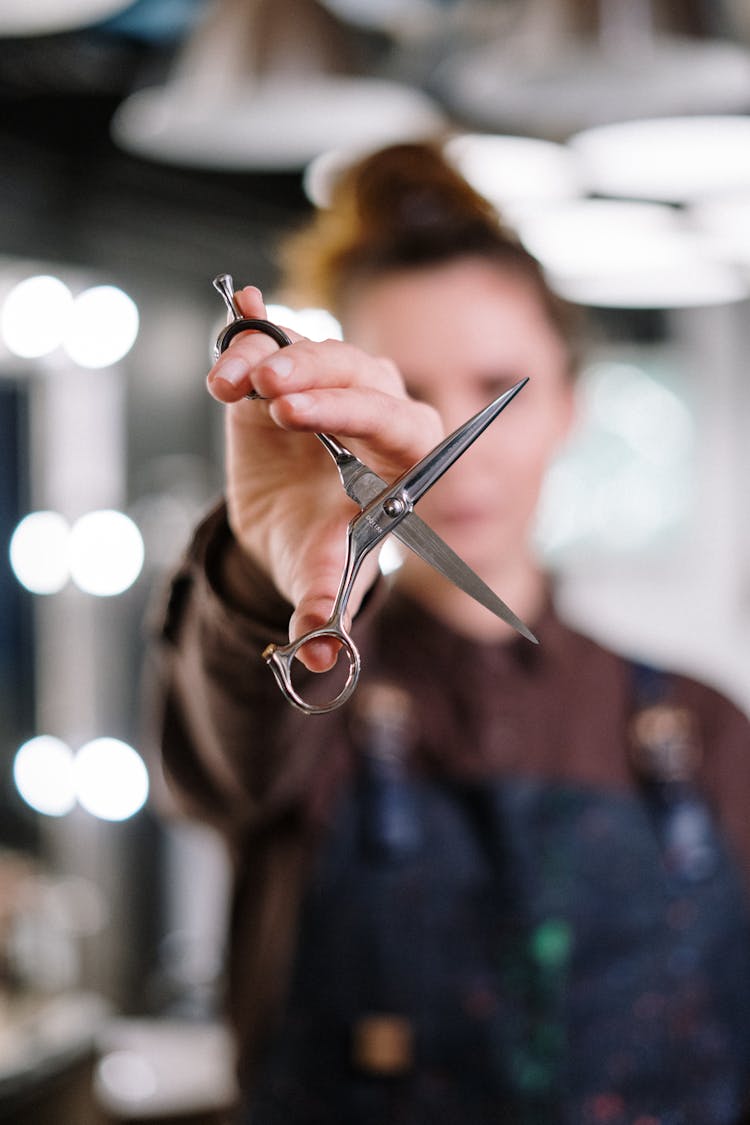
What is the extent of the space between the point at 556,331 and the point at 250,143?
0.50 metres

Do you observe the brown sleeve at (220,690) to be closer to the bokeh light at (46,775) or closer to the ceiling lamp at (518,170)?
the ceiling lamp at (518,170)

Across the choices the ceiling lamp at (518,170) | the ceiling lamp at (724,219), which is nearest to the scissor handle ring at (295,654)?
the ceiling lamp at (518,170)

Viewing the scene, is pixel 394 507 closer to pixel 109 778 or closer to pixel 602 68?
pixel 602 68

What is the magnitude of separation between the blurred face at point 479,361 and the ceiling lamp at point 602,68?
0.92ft

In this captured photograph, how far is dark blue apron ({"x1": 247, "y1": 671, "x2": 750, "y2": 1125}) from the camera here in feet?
3.00

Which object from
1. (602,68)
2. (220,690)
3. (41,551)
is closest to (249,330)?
(220,690)

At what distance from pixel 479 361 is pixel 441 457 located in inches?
16.1

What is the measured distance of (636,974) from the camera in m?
0.95

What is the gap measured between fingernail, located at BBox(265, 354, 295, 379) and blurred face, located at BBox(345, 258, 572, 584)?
36cm

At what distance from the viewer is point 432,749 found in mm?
1006

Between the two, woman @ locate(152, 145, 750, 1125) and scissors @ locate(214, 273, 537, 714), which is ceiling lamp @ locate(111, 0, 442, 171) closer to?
woman @ locate(152, 145, 750, 1125)

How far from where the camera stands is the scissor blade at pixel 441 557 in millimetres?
328

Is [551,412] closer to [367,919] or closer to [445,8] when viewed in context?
[367,919]

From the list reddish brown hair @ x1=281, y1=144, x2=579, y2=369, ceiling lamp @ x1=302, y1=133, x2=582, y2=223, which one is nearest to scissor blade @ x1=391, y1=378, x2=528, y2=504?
reddish brown hair @ x1=281, y1=144, x2=579, y2=369
